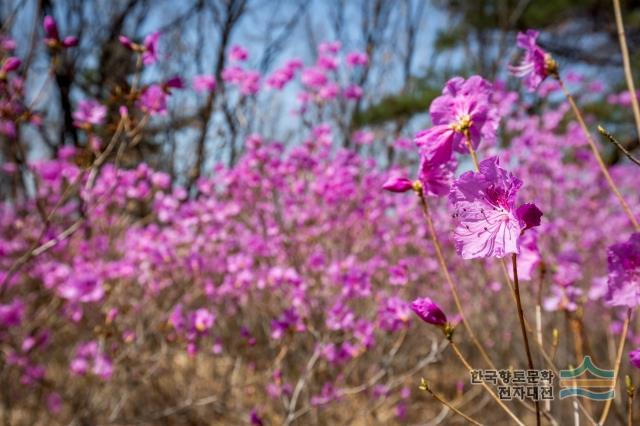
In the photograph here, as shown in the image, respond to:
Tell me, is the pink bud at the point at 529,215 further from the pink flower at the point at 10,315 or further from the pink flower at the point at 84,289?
the pink flower at the point at 10,315

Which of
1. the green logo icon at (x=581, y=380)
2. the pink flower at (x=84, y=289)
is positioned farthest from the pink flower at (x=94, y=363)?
the green logo icon at (x=581, y=380)

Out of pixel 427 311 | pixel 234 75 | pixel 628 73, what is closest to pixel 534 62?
pixel 628 73

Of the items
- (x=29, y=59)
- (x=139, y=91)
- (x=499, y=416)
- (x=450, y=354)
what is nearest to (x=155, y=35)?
(x=139, y=91)

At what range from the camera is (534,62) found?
1312 millimetres

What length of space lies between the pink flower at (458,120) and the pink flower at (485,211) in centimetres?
26

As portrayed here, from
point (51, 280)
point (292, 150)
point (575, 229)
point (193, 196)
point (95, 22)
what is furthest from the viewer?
point (95, 22)

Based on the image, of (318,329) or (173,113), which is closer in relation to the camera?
(318,329)

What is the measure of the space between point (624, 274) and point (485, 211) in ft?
1.15

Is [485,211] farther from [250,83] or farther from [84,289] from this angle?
[250,83]

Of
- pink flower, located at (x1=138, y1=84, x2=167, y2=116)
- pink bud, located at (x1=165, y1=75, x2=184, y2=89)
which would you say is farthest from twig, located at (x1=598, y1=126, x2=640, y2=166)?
pink flower, located at (x1=138, y1=84, x2=167, y2=116)

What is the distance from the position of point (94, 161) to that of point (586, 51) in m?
8.66

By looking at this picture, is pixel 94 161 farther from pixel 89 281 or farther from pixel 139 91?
pixel 89 281

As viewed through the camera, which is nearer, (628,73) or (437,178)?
(628,73)

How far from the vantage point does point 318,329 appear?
10.6 feet
